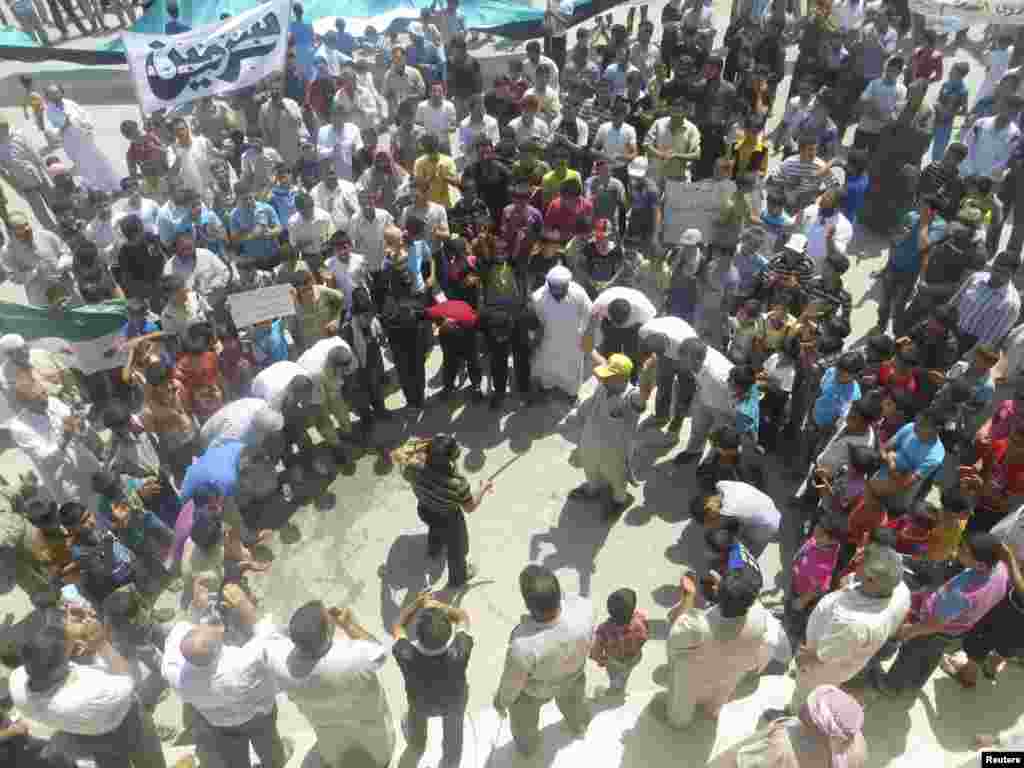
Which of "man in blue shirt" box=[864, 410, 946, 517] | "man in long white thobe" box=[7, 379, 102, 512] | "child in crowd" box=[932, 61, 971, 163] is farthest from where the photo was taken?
"child in crowd" box=[932, 61, 971, 163]

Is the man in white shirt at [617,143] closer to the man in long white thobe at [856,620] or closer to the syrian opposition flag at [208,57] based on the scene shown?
the syrian opposition flag at [208,57]

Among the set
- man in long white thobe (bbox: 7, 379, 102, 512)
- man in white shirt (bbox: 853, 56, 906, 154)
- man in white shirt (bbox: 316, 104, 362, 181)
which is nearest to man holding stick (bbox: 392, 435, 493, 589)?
man in long white thobe (bbox: 7, 379, 102, 512)

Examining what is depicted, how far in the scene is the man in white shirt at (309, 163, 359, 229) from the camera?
8.76 m

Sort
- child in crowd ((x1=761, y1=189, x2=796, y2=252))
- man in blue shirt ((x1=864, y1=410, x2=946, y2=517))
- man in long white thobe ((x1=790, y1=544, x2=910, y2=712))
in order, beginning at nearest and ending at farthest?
man in long white thobe ((x1=790, y1=544, x2=910, y2=712)), man in blue shirt ((x1=864, y1=410, x2=946, y2=517)), child in crowd ((x1=761, y1=189, x2=796, y2=252))

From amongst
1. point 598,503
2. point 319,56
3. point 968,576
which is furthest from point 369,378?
point 319,56

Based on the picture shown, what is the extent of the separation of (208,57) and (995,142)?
9.44 metres

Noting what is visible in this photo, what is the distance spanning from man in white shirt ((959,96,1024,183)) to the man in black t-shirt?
27.4 feet

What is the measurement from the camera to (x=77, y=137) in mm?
10445

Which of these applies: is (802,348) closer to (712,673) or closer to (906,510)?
(906,510)

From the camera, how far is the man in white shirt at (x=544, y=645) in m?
4.11

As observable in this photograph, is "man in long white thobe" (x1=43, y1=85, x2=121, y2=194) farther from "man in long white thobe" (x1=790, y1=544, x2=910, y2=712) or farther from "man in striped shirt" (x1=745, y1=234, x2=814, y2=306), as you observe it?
"man in long white thobe" (x1=790, y1=544, x2=910, y2=712)

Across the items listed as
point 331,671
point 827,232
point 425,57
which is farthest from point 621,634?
point 425,57

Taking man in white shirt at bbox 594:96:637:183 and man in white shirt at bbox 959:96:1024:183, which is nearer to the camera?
man in white shirt at bbox 959:96:1024:183

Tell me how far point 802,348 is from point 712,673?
10.6 feet
